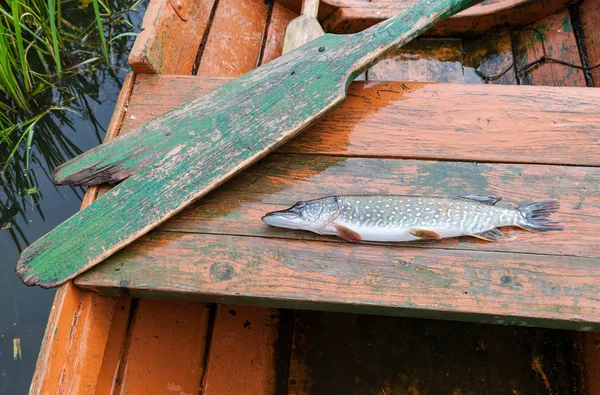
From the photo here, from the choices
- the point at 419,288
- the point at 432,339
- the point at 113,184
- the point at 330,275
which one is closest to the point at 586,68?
the point at 432,339

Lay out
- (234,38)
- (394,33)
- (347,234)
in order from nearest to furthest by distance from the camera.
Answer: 1. (347,234)
2. (394,33)
3. (234,38)

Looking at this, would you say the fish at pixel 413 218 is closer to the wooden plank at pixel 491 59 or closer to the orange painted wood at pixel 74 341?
the orange painted wood at pixel 74 341

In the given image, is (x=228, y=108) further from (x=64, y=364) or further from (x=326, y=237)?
(x=64, y=364)

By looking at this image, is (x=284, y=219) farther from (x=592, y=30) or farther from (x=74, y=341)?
(x=592, y=30)

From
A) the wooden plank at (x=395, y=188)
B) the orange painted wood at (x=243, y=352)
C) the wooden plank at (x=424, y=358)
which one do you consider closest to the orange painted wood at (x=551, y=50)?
the wooden plank at (x=395, y=188)

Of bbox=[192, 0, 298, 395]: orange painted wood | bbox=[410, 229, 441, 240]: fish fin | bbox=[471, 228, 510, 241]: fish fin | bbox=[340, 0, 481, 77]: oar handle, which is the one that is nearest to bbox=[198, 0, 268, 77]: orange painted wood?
bbox=[192, 0, 298, 395]: orange painted wood

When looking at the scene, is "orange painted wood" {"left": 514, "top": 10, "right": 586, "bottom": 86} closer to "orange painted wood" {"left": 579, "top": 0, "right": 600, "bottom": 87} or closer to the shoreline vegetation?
"orange painted wood" {"left": 579, "top": 0, "right": 600, "bottom": 87}

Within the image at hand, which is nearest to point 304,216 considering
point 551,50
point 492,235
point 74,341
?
point 492,235

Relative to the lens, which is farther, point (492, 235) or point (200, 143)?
point (200, 143)
